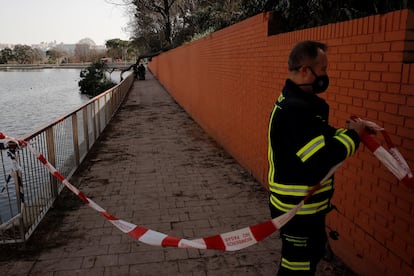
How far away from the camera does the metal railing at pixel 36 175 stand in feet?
12.7

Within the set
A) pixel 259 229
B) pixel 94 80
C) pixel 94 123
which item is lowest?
pixel 94 80

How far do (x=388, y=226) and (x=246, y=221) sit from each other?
76.1 inches

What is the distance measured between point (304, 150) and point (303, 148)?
1cm

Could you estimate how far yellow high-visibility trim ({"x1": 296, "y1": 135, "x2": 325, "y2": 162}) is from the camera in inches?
77.2

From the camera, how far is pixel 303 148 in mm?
1988

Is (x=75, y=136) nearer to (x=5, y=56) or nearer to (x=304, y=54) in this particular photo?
(x=304, y=54)

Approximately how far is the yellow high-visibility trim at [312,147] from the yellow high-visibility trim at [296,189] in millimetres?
249

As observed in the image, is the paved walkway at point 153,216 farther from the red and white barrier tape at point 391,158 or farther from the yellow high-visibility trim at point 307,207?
the red and white barrier tape at point 391,158

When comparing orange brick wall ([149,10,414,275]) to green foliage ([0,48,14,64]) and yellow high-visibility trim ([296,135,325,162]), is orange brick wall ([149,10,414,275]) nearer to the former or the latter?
yellow high-visibility trim ([296,135,325,162])

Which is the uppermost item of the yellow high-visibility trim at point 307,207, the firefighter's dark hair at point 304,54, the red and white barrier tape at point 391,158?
the firefighter's dark hair at point 304,54

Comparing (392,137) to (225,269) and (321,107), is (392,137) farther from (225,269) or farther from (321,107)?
(225,269)

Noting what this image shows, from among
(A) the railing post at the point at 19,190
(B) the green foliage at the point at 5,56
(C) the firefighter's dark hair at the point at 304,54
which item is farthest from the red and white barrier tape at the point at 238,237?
(B) the green foliage at the point at 5,56

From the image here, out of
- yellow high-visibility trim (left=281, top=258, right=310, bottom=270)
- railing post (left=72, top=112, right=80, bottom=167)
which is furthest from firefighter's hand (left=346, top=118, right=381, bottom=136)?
railing post (left=72, top=112, right=80, bottom=167)

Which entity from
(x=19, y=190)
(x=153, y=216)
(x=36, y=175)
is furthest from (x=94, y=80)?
(x=19, y=190)
